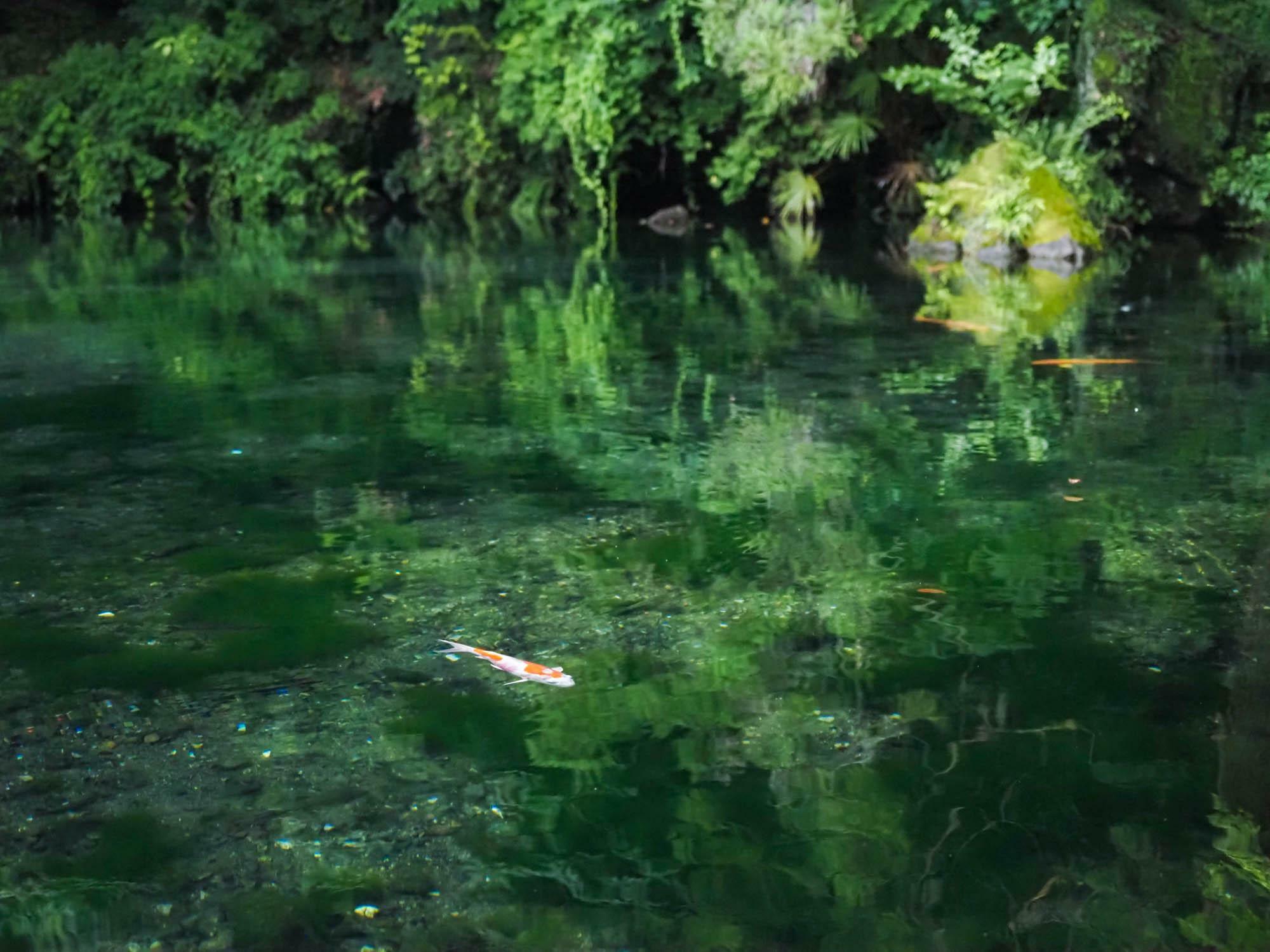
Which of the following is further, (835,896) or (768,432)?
(768,432)

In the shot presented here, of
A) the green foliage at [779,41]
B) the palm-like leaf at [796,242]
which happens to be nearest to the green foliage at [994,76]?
the green foliage at [779,41]

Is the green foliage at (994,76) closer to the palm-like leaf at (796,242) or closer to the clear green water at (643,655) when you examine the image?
the palm-like leaf at (796,242)

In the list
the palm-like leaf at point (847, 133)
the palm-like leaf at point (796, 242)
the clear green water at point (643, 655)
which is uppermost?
the palm-like leaf at point (847, 133)

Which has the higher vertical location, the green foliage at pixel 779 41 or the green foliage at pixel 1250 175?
the green foliage at pixel 779 41

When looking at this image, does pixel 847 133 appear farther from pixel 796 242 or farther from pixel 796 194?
pixel 796 242

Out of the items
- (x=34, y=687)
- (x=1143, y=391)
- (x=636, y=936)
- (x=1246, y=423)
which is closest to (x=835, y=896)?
(x=636, y=936)

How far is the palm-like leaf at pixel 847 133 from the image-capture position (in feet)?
49.8

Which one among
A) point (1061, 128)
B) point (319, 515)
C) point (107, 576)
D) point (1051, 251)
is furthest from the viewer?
point (1061, 128)

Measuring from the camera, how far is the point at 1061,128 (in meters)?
13.1

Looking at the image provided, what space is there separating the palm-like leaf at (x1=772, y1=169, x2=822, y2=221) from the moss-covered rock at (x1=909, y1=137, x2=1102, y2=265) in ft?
10.4

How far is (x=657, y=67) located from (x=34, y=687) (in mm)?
13833

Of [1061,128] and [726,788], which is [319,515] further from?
[1061,128]

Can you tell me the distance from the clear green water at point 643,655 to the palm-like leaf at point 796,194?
9355 millimetres

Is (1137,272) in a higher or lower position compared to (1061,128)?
lower
